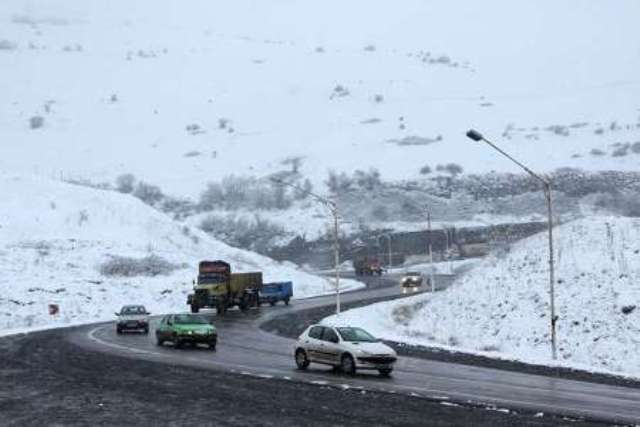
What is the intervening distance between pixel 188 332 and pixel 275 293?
41.4 m

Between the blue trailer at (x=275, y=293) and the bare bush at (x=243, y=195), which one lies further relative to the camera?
the bare bush at (x=243, y=195)

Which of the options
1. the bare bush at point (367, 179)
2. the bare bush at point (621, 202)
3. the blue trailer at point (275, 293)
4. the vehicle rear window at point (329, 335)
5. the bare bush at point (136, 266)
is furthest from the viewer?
the bare bush at point (367, 179)

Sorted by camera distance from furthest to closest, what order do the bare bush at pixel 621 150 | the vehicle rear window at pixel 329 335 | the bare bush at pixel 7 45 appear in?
the bare bush at pixel 7 45 → the bare bush at pixel 621 150 → the vehicle rear window at pixel 329 335

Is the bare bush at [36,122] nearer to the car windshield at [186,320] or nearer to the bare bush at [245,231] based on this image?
the bare bush at [245,231]

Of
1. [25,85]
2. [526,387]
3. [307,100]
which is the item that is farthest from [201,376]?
[25,85]

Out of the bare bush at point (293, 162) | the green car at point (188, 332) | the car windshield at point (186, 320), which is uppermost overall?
the bare bush at point (293, 162)

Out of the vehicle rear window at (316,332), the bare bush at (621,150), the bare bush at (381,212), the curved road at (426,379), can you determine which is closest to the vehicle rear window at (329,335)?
the vehicle rear window at (316,332)

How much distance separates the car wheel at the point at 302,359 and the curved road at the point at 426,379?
0.89 ft

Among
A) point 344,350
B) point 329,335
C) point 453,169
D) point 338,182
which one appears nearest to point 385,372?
point 344,350

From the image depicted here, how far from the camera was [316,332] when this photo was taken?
32875 millimetres

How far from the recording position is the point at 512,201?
13088 cm

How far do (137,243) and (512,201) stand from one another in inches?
2196

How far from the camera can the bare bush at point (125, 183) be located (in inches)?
5212

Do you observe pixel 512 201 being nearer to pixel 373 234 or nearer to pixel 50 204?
pixel 373 234
